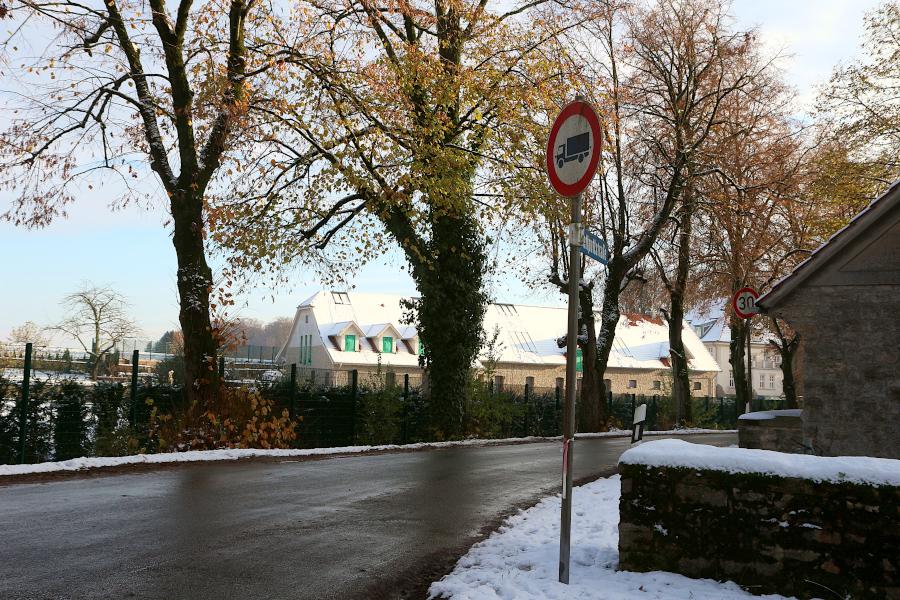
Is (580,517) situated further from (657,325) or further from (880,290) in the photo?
(657,325)

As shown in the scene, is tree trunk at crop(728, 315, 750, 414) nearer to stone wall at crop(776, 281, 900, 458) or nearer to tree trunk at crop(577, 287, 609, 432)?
tree trunk at crop(577, 287, 609, 432)

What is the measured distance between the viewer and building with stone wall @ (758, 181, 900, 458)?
11.2m

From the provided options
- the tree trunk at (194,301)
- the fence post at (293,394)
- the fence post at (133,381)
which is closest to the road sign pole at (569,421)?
the fence post at (133,381)

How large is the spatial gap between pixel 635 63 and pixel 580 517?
77.5 feet

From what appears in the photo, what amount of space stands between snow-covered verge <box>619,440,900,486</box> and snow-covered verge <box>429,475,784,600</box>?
0.76 m

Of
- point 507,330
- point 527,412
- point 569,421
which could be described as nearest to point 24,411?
point 569,421

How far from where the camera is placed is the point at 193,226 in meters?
15.0

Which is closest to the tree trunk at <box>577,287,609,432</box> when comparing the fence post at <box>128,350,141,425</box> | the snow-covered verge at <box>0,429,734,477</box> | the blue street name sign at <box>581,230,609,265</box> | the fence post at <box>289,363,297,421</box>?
the snow-covered verge at <box>0,429,734,477</box>

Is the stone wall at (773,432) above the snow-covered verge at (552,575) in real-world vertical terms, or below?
above

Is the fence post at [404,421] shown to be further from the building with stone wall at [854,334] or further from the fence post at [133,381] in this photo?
the building with stone wall at [854,334]

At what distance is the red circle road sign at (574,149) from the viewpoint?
542 cm

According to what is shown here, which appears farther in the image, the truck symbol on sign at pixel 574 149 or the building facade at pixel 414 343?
the building facade at pixel 414 343

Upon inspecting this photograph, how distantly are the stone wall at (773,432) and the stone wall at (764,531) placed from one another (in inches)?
374

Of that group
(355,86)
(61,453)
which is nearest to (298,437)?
(61,453)
